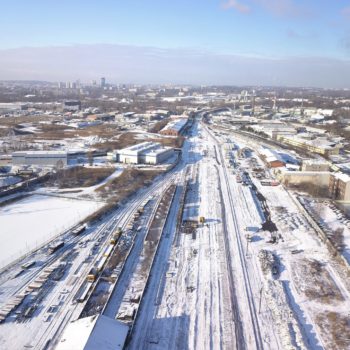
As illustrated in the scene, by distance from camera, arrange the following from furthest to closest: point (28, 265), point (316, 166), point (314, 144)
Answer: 1. point (314, 144)
2. point (316, 166)
3. point (28, 265)

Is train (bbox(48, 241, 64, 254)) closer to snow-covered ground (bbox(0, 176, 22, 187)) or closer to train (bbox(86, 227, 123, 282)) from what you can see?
train (bbox(86, 227, 123, 282))

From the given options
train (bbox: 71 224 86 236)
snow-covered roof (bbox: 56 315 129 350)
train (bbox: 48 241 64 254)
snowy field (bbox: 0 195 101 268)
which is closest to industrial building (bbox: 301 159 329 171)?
snowy field (bbox: 0 195 101 268)

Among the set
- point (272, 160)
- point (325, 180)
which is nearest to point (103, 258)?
point (325, 180)

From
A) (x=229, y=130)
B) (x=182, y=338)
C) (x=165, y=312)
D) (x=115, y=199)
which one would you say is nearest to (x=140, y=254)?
(x=165, y=312)

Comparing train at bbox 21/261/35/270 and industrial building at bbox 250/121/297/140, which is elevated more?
industrial building at bbox 250/121/297/140

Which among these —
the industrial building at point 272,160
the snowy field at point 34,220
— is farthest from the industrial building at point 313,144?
the snowy field at point 34,220

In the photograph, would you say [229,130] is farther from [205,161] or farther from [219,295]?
[219,295]

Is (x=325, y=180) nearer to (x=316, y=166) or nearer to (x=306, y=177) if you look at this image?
(x=306, y=177)
